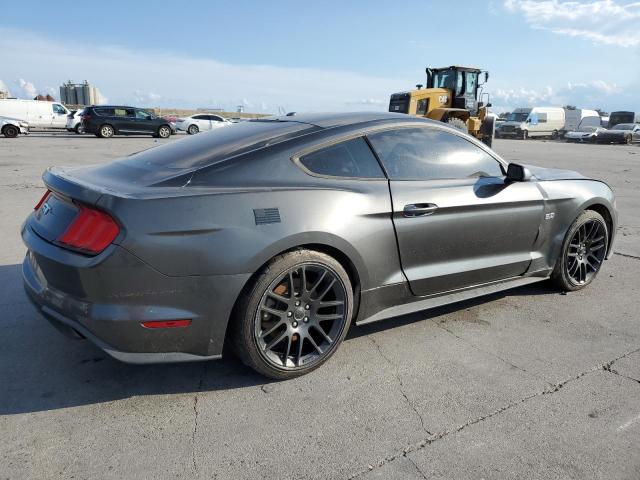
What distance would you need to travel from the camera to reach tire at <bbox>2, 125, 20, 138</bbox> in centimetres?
2309

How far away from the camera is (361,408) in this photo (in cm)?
264

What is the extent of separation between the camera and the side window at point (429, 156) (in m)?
3.30

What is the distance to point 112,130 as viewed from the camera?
24.9m

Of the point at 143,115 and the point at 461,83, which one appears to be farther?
the point at 143,115

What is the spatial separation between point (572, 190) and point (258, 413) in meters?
3.20

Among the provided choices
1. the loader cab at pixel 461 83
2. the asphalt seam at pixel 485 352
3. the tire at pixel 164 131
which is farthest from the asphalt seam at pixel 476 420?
the tire at pixel 164 131

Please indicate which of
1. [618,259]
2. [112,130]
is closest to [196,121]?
[112,130]

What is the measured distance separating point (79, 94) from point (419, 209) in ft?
212

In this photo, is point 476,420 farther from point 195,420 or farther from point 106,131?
point 106,131

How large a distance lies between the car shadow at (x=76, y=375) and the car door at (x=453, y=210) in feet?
2.63

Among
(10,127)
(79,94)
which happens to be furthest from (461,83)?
(79,94)

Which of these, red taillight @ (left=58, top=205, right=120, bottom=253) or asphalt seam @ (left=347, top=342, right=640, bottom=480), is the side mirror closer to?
asphalt seam @ (left=347, top=342, right=640, bottom=480)

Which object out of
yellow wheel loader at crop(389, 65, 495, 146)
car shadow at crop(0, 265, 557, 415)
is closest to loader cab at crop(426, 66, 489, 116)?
yellow wheel loader at crop(389, 65, 495, 146)

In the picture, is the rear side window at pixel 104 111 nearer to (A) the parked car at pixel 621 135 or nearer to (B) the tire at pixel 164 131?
(B) the tire at pixel 164 131
